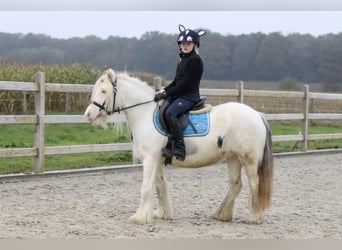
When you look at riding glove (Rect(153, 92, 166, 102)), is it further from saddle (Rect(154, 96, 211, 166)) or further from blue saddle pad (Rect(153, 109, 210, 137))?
blue saddle pad (Rect(153, 109, 210, 137))

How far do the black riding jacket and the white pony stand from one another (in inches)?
13.3

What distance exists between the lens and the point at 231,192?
20.0 ft

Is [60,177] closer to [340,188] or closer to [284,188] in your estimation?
[284,188]

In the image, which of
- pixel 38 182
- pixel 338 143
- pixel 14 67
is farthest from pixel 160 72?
pixel 14 67

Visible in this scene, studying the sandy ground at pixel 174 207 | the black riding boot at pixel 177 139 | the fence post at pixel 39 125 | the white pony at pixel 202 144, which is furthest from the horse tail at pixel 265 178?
the fence post at pixel 39 125

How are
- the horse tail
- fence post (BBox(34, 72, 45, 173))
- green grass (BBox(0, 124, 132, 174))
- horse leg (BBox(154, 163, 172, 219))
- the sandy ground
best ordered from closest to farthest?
the sandy ground < the horse tail < horse leg (BBox(154, 163, 172, 219)) < fence post (BBox(34, 72, 45, 173)) < green grass (BBox(0, 124, 132, 174))

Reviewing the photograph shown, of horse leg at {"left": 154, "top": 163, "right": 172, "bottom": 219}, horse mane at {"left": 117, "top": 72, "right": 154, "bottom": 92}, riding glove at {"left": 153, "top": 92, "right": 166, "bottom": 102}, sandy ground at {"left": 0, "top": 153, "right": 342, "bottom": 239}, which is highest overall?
horse mane at {"left": 117, "top": 72, "right": 154, "bottom": 92}

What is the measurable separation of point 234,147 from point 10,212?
2666 millimetres

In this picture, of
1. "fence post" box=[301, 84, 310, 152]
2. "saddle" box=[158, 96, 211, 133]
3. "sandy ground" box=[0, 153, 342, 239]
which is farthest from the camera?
"fence post" box=[301, 84, 310, 152]

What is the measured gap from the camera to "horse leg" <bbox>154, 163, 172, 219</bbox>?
6059 millimetres

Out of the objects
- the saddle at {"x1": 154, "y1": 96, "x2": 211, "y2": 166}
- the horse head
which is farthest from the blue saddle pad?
the horse head

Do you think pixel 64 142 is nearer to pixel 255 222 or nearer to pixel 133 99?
pixel 133 99

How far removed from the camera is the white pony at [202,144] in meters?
5.84

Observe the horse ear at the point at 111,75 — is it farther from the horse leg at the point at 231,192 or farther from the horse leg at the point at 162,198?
the horse leg at the point at 231,192
